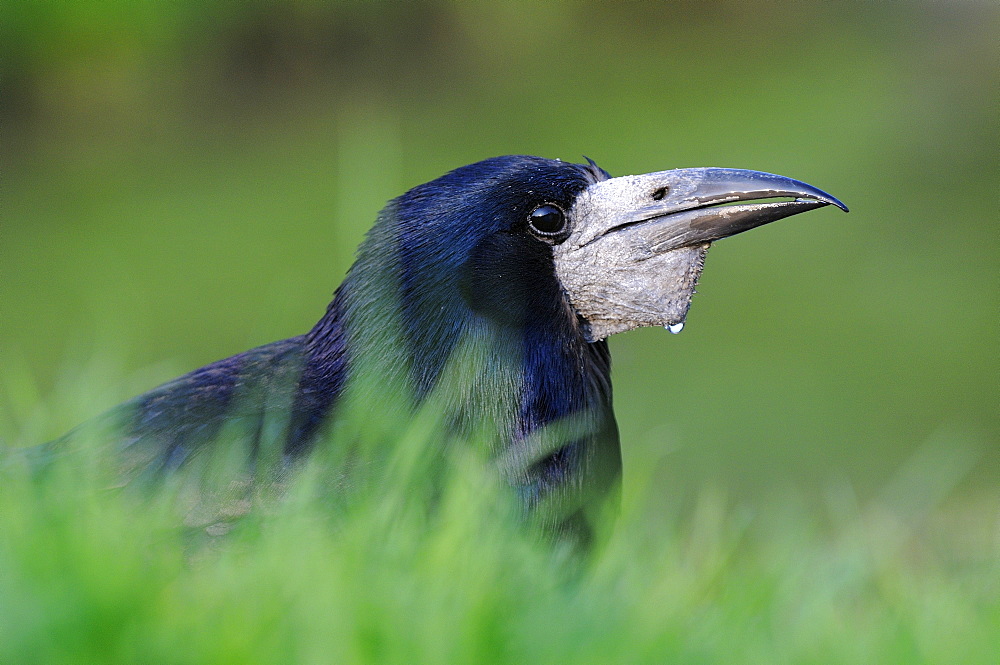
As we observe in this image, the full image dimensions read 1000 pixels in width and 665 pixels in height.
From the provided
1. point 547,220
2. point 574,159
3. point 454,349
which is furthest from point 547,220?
point 574,159

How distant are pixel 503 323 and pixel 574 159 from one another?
6739mm

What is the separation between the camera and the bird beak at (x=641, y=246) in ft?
8.55

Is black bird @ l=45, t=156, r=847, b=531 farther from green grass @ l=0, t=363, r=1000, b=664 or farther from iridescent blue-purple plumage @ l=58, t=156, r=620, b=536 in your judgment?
green grass @ l=0, t=363, r=1000, b=664

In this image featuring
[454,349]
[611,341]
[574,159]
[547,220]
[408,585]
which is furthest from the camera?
[574,159]

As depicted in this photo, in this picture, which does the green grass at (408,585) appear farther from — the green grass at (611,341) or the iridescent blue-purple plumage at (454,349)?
the iridescent blue-purple plumage at (454,349)

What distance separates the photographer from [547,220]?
2627 millimetres

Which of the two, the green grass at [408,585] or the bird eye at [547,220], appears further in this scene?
the bird eye at [547,220]

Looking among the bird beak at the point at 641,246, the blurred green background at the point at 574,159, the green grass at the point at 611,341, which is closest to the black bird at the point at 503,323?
the bird beak at the point at 641,246

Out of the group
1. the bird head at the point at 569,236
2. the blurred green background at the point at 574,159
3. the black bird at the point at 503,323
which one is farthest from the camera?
the blurred green background at the point at 574,159

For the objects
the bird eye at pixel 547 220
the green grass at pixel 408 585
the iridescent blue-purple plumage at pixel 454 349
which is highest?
the bird eye at pixel 547 220

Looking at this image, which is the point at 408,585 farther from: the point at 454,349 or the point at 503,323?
the point at 503,323

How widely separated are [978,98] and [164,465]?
12548mm

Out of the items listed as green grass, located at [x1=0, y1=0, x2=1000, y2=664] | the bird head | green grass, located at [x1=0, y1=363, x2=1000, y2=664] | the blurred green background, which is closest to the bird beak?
the bird head

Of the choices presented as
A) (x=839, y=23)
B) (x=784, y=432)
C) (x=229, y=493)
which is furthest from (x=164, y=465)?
(x=839, y=23)
